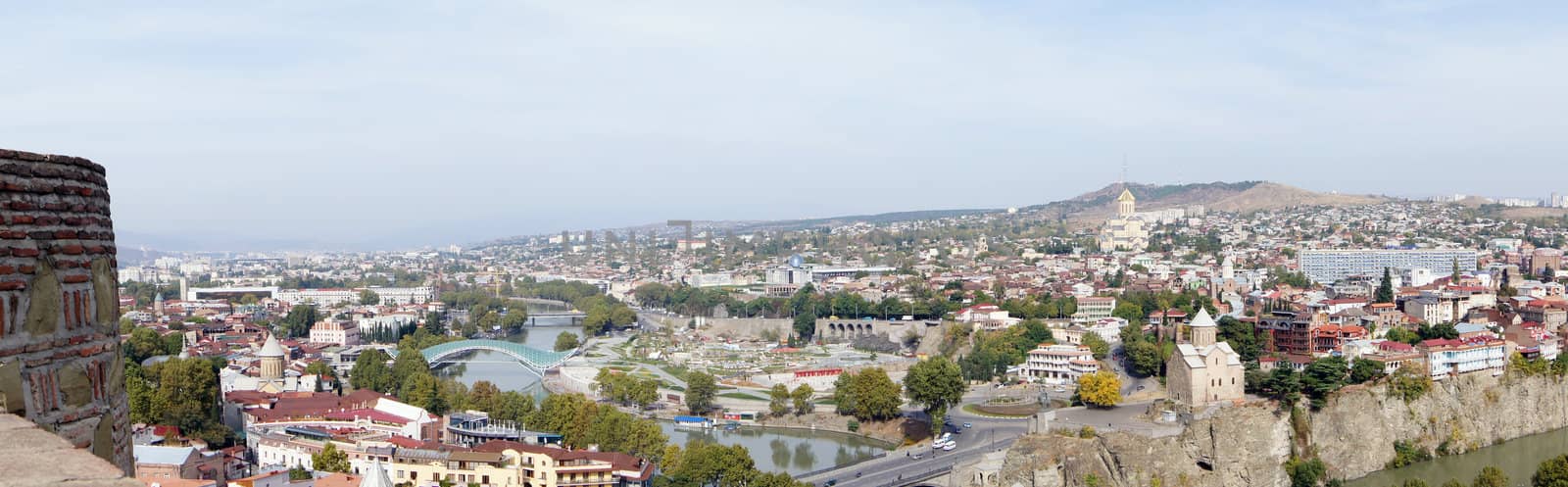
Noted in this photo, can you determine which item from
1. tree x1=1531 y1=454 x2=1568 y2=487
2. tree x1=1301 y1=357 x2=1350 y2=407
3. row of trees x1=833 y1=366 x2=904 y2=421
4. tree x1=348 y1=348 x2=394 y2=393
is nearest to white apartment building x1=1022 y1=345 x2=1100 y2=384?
row of trees x1=833 y1=366 x2=904 y2=421

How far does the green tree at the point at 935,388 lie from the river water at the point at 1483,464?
4472 millimetres

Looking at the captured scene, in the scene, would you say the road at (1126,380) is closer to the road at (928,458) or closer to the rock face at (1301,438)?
the road at (928,458)

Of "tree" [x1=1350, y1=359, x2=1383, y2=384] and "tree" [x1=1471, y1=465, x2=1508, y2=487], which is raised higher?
"tree" [x1=1350, y1=359, x2=1383, y2=384]

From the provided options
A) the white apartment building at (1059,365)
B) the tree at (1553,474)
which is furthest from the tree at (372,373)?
the tree at (1553,474)

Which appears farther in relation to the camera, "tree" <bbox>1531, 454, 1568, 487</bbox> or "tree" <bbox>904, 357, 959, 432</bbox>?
"tree" <bbox>904, 357, 959, 432</bbox>

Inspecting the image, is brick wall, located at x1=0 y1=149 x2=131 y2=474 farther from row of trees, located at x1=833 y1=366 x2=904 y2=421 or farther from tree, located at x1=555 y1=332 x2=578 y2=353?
tree, located at x1=555 y1=332 x2=578 y2=353

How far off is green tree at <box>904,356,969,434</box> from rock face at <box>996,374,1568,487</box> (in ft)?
9.03

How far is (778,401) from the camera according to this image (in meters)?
17.7

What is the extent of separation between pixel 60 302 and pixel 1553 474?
41.0ft

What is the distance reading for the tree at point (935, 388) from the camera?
15.6m

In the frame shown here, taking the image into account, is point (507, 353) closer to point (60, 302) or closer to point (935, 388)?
point (935, 388)

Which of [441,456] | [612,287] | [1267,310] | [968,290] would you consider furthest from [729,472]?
[612,287]

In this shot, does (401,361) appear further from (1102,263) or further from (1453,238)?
(1453,238)

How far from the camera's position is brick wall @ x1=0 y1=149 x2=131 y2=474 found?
147 cm
